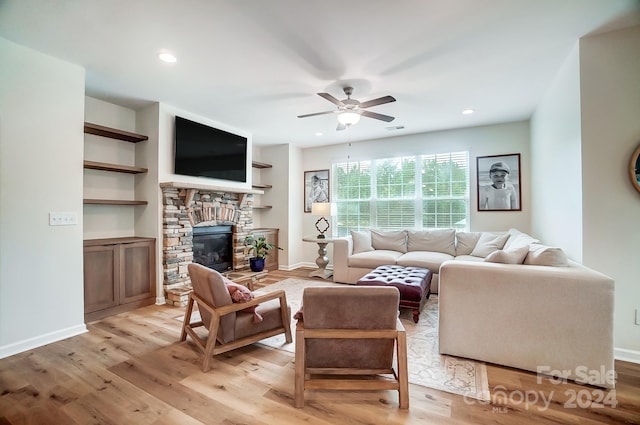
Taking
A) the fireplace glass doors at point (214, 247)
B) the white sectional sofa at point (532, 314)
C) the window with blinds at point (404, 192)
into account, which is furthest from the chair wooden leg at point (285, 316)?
the window with blinds at point (404, 192)

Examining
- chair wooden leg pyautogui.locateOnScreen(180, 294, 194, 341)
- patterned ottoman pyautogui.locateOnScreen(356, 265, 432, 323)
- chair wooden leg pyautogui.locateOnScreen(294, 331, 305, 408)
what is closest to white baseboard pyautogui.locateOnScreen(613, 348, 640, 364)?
patterned ottoman pyautogui.locateOnScreen(356, 265, 432, 323)

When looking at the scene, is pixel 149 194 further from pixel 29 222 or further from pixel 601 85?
pixel 601 85

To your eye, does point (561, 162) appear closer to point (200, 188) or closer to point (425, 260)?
point (425, 260)

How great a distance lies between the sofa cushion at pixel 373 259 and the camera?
4.39 m

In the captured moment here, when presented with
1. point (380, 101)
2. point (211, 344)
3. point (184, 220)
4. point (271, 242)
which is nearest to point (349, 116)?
point (380, 101)

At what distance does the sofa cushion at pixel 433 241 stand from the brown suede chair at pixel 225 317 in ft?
9.79

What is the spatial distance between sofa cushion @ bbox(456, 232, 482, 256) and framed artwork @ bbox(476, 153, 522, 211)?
53 centimetres

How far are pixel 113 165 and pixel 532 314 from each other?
459cm

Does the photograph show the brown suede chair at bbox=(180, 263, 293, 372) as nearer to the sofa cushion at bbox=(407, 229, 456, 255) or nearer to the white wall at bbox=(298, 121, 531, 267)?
the sofa cushion at bbox=(407, 229, 456, 255)

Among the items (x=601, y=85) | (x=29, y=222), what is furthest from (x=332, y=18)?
(x=29, y=222)

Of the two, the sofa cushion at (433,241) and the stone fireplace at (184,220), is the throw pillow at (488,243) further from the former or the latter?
the stone fireplace at (184,220)

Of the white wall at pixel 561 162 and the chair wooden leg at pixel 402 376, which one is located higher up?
the white wall at pixel 561 162

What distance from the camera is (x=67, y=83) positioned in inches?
110

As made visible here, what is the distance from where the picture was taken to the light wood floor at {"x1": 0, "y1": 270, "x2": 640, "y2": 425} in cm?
169
